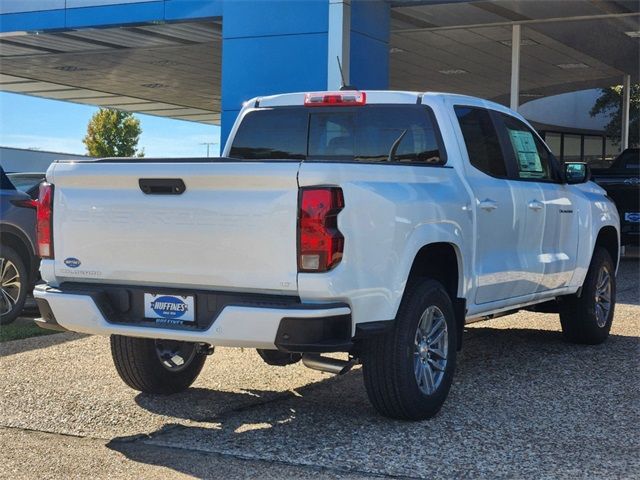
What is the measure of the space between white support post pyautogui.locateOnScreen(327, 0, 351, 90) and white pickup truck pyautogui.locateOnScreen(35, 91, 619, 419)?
7524mm

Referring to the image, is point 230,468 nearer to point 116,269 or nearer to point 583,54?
point 116,269

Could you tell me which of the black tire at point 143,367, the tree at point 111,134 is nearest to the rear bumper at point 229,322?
the black tire at point 143,367

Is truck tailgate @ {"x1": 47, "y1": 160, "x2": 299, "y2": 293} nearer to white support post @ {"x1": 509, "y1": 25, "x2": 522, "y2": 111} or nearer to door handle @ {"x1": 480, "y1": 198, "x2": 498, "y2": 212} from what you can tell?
door handle @ {"x1": 480, "y1": 198, "x2": 498, "y2": 212}

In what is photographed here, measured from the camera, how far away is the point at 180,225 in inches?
193

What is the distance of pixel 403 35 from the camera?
65.4 ft

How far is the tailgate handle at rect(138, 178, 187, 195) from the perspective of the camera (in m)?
4.91

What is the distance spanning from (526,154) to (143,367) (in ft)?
11.0

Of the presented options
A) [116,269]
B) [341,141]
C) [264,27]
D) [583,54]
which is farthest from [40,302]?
[583,54]

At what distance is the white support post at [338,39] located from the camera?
13914 millimetres

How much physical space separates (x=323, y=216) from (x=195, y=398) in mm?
2114

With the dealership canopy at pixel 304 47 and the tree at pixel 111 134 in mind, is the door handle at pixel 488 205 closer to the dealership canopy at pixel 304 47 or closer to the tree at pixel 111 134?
the dealership canopy at pixel 304 47

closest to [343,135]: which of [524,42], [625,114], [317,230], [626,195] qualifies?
[317,230]

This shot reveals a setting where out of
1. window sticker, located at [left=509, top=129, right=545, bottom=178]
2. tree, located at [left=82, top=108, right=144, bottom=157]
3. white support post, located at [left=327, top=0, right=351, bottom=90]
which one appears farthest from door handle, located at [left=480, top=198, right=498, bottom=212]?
tree, located at [left=82, top=108, right=144, bottom=157]

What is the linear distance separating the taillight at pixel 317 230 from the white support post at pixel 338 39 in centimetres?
960
